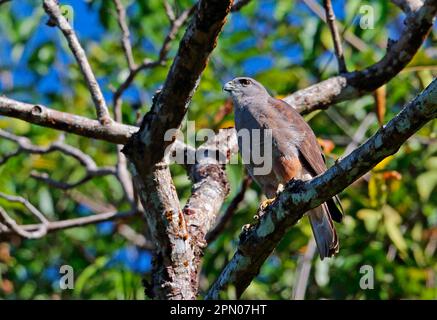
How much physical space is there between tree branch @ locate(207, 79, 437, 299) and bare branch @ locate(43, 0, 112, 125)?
1450mm

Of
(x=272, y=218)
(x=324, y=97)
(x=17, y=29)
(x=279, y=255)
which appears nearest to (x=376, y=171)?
(x=324, y=97)

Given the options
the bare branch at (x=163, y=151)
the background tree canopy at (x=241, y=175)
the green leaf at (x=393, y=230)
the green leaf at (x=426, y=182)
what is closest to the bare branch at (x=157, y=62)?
the background tree canopy at (x=241, y=175)

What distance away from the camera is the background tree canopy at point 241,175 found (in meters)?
6.68

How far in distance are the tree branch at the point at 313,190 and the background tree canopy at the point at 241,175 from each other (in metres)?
1.38

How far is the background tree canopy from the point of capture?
6684mm

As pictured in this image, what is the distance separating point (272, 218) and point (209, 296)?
568mm

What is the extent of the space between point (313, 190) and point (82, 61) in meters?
2.02

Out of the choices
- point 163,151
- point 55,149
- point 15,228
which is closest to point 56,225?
point 15,228

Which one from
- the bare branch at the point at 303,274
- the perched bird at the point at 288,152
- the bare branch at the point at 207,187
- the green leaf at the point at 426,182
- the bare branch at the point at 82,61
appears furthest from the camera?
the green leaf at the point at 426,182

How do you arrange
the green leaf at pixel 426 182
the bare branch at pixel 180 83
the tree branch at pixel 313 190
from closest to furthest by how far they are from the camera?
the tree branch at pixel 313 190, the bare branch at pixel 180 83, the green leaf at pixel 426 182

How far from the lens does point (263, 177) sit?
6051mm

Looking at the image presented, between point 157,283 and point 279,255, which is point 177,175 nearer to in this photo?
point 279,255

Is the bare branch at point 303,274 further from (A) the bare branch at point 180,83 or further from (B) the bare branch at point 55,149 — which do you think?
(A) the bare branch at point 180,83

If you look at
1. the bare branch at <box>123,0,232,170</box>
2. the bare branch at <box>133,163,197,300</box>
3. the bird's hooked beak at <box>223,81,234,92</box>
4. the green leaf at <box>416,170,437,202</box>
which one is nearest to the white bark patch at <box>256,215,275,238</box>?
the bare branch at <box>133,163,197,300</box>
